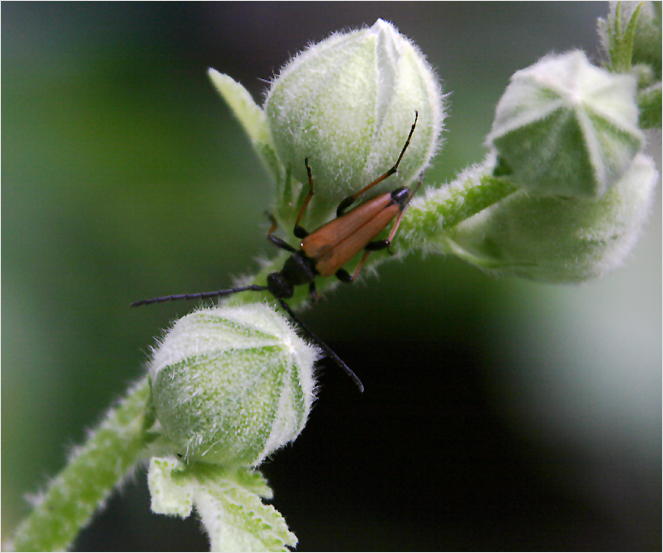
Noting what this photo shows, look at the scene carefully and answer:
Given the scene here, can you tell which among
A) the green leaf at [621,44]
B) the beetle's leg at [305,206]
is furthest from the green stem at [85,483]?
the green leaf at [621,44]

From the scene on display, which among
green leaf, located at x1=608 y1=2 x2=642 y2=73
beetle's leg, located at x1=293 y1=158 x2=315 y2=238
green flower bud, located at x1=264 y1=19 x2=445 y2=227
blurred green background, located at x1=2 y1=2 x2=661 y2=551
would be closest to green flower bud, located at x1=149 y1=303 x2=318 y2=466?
beetle's leg, located at x1=293 y1=158 x2=315 y2=238

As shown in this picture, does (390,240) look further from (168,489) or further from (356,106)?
(168,489)

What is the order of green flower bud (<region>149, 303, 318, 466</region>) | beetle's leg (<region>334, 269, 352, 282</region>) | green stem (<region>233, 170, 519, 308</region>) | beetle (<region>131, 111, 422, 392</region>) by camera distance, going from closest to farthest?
1. green flower bud (<region>149, 303, 318, 466</region>)
2. green stem (<region>233, 170, 519, 308</region>)
3. beetle (<region>131, 111, 422, 392</region>)
4. beetle's leg (<region>334, 269, 352, 282</region>)

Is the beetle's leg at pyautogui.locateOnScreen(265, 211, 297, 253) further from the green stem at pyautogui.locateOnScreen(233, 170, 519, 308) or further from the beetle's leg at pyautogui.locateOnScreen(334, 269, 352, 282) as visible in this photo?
the green stem at pyautogui.locateOnScreen(233, 170, 519, 308)

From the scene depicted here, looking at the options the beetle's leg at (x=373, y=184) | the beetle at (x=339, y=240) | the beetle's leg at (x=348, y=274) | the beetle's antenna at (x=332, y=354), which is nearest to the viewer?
the beetle's leg at (x=373, y=184)

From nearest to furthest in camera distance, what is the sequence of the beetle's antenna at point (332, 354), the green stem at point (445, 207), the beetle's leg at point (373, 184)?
the beetle's leg at point (373, 184)
the green stem at point (445, 207)
the beetle's antenna at point (332, 354)

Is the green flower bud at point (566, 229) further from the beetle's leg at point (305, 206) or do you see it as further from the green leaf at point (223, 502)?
the green leaf at point (223, 502)
